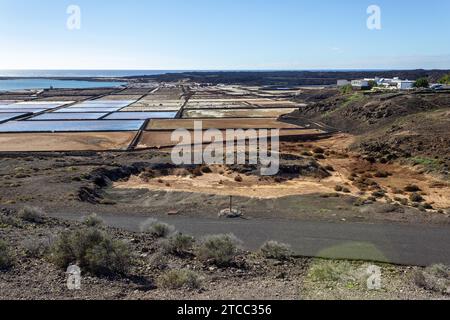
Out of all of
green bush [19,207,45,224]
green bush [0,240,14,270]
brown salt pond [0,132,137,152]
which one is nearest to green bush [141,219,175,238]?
green bush [19,207,45,224]

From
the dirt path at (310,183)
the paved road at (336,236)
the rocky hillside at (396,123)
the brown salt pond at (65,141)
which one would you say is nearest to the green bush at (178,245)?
the paved road at (336,236)

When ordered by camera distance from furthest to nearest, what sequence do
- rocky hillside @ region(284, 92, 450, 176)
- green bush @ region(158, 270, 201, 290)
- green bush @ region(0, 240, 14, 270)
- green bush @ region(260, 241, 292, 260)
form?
rocky hillside @ region(284, 92, 450, 176)
green bush @ region(260, 241, 292, 260)
green bush @ region(0, 240, 14, 270)
green bush @ region(158, 270, 201, 290)

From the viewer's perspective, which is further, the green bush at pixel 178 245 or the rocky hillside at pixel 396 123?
the rocky hillside at pixel 396 123

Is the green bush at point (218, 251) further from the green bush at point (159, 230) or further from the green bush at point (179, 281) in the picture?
the green bush at point (159, 230)

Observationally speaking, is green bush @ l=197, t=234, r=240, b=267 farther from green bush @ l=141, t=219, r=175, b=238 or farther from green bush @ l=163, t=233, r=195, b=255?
green bush @ l=141, t=219, r=175, b=238

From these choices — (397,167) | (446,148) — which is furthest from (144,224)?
(446,148)

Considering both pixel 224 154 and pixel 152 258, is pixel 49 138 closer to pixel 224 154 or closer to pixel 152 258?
pixel 224 154
